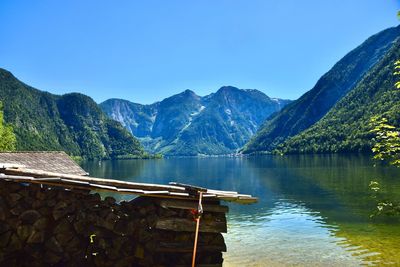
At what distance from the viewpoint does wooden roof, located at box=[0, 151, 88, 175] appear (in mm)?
26219

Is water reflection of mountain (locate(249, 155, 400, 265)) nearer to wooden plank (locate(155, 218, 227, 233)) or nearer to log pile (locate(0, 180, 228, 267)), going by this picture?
wooden plank (locate(155, 218, 227, 233))

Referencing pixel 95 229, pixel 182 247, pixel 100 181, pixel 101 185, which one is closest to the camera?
pixel 101 185

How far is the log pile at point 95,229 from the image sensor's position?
42.0 feet

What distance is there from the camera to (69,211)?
13312 mm

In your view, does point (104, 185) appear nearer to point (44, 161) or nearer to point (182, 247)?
Answer: point (182, 247)

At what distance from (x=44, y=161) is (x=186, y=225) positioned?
18131 mm

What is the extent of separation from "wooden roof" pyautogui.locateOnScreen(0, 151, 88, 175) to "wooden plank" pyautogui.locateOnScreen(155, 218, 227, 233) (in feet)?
50.1

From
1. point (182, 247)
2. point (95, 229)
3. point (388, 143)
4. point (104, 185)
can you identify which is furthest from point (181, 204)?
point (388, 143)

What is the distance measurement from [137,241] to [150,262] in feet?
2.80

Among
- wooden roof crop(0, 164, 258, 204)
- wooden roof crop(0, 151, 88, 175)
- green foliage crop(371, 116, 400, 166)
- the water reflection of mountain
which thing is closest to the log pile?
wooden roof crop(0, 164, 258, 204)

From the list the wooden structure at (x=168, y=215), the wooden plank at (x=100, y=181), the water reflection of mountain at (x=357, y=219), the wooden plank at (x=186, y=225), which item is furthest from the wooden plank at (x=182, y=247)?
the water reflection of mountain at (x=357, y=219)

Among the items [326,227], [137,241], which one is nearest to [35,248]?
[137,241]

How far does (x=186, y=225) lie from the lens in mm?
13984

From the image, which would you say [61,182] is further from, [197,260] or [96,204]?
[197,260]
